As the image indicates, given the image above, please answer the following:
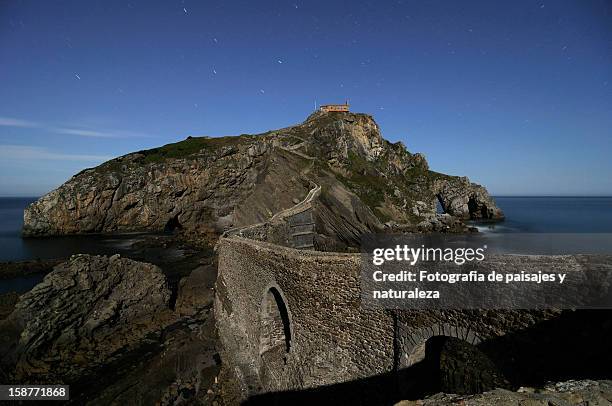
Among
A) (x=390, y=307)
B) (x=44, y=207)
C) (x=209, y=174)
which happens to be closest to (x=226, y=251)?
(x=390, y=307)

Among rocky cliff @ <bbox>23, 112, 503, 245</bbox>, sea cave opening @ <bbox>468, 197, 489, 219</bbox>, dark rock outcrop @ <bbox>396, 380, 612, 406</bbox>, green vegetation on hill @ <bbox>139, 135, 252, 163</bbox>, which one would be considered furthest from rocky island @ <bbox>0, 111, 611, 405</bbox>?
sea cave opening @ <bbox>468, 197, 489, 219</bbox>

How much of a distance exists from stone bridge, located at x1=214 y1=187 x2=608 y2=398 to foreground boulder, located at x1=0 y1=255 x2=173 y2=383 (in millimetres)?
6730

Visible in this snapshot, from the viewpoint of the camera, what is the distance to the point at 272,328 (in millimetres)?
14055

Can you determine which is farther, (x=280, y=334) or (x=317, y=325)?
(x=280, y=334)

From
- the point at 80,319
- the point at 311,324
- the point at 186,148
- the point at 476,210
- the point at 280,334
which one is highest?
the point at 186,148

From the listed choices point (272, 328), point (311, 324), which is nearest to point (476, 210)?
point (272, 328)

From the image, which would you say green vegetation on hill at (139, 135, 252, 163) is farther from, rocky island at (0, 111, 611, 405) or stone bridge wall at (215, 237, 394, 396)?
stone bridge wall at (215, 237, 394, 396)

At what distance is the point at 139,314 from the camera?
21.1 metres

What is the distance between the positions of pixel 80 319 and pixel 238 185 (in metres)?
53.2

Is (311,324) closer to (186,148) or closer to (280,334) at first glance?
(280,334)

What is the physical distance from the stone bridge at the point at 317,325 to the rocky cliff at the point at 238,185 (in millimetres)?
26882

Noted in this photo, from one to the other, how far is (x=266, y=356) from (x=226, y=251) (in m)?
7.20

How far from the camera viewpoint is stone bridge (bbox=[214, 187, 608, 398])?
Result: 26.3 feet

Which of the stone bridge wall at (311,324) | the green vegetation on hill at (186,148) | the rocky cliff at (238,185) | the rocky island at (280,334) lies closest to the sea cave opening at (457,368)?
the rocky island at (280,334)
